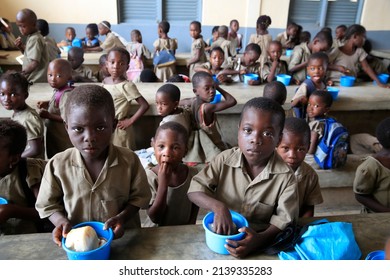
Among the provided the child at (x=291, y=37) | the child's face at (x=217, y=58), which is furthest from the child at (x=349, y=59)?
the child at (x=291, y=37)

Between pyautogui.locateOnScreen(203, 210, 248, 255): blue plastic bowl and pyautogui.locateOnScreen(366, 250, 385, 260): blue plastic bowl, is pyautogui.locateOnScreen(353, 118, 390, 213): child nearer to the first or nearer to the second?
pyautogui.locateOnScreen(366, 250, 385, 260): blue plastic bowl

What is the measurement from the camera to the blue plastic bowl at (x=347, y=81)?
13.1ft

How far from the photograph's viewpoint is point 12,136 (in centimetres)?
147

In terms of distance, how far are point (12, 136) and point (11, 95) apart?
763 millimetres

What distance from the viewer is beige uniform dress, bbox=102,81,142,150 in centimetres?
279

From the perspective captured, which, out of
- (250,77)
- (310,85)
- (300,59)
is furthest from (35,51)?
(300,59)

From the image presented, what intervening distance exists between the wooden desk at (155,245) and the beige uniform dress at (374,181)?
436 mm

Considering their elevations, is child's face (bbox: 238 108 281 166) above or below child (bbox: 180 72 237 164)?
above

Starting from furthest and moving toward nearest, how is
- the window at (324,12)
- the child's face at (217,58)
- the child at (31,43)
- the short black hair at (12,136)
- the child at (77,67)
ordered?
→ the window at (324,12) < the child's face at (217,58) < the child at (77,67) < the child at (31,43) < the short black hair at (12,136)

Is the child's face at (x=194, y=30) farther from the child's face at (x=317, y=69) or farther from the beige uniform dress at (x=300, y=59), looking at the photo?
the child's face at (x=317, y=69)

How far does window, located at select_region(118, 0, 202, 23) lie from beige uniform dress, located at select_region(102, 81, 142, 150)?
204 inches

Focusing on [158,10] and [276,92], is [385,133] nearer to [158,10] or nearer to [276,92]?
[276,92]

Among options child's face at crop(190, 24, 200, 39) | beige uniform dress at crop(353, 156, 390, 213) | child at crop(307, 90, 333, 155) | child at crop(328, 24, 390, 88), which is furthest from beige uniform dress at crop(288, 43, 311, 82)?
beige uniform dress at crop(353, 156, 390, 213)
